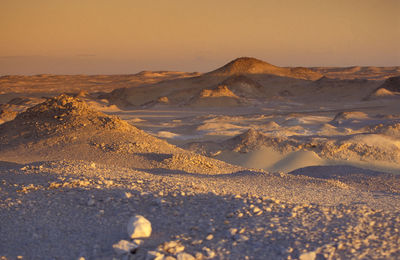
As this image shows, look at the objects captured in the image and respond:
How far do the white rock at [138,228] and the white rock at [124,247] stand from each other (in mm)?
134

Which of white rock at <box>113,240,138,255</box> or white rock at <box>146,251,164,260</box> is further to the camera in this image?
white rock at <box>113,240,138,255</box>

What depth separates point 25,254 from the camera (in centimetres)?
343

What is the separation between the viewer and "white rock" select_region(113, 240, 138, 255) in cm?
316

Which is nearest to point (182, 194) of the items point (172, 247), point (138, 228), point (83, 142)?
point (138, 228)

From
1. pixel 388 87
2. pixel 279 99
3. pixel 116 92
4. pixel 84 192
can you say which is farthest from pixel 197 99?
pixel 84 192

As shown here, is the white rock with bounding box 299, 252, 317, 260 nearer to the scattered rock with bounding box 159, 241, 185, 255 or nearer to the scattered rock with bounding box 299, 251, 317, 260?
the scattered rock with bounding box 299, 251, 317, 260

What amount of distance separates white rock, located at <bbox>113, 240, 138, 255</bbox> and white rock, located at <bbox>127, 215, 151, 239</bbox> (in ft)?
0.44

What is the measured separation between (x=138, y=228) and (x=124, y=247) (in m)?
0.22

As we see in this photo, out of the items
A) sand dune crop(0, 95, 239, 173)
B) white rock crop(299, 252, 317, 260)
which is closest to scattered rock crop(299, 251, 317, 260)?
white rock crop(299, 252, 317, 260)

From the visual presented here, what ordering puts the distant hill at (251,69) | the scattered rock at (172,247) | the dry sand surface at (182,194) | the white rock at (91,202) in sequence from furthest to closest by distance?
the distant hill at (251,69)
the white rock at (91,202)
the dry sand surface at (182,194)
the scattered rock at (172,247)

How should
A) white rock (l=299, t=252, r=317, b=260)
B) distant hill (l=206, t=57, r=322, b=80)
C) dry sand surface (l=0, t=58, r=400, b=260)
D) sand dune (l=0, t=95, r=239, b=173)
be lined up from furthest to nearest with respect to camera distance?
distant hill (l=206, t=57, r=322, b=80)
sand dune (l=0, t=95, r=239, b=173)
dry sand surface (l=0, t=58, r=400, b=260)
white rock (l=299, t=252, r=317, b=260)

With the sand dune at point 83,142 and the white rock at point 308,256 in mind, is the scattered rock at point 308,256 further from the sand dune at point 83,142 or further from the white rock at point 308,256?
the sand dune at point 83,142

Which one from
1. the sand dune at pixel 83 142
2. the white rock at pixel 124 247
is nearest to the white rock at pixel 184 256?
the white rock at pixel 124 247

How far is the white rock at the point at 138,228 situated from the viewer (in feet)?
11.0
